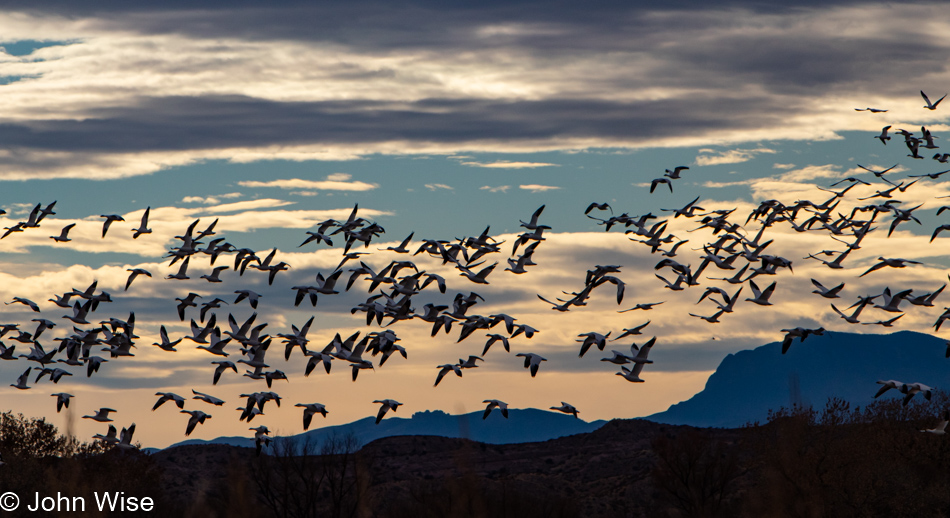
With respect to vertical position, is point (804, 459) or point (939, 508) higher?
point (804, 459)

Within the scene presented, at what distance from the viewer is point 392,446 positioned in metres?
153

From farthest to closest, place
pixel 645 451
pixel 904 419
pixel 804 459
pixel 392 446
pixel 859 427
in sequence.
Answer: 1. pixel 392 446
2. pixel 645 451
3. pixel 904 419
4. pixel 859 427
5. pixel 804 459

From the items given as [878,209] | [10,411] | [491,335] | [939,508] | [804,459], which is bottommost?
[939,508]

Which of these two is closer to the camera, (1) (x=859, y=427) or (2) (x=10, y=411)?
(1) (x=859, y=427)

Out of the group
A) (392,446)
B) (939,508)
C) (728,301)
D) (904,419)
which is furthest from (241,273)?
(392,446)

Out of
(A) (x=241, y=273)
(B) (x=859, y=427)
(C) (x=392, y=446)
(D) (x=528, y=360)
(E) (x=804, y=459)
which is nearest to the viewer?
(D) (x=528, y=360)

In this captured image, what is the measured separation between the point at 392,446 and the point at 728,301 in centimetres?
11069

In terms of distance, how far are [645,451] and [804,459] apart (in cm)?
6198

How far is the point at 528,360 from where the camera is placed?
40750mm

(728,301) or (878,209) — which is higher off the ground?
(878,209)

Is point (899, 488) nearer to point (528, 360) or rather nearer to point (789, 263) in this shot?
point (789, 263)

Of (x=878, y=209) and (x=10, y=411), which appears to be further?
(x=10, y=411)

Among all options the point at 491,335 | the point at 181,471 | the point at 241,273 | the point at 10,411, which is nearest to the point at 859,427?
the point at 491,335

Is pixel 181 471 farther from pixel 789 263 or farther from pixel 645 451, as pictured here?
pixel 789 263
